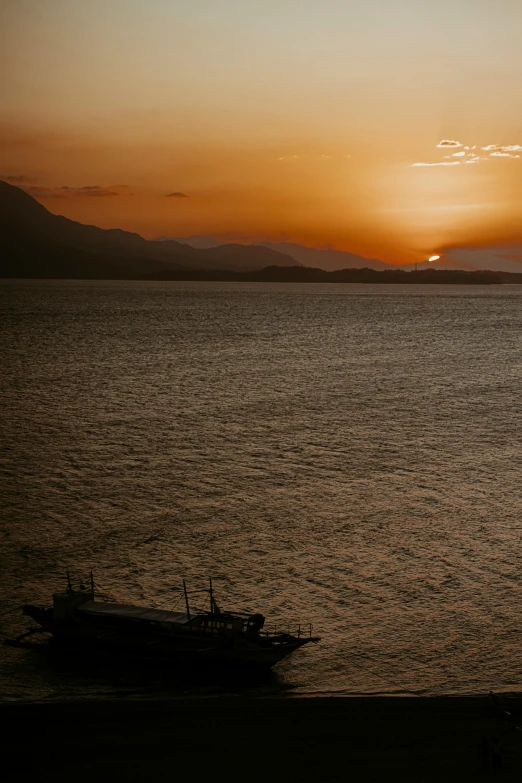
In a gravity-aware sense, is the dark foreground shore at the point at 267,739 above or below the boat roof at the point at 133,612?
below

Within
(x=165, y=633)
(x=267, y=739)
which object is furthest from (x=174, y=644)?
(x=267, y=739)

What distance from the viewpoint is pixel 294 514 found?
133ft

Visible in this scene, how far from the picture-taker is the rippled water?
26.7 meters

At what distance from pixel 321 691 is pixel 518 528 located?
18657 millimetres

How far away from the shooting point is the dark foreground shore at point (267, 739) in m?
18.3

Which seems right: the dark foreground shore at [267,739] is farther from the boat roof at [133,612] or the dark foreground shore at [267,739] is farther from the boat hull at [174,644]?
the boat roof at [133,612]

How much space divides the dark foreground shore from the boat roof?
13.1 ft

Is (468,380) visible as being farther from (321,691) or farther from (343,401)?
(321,691)

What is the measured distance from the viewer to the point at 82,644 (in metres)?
26.2

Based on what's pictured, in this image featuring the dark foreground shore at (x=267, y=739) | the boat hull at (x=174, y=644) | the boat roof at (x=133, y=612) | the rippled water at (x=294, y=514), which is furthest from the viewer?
the rippled water at (x=294, y=514)

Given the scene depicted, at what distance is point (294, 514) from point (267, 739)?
21.0 m

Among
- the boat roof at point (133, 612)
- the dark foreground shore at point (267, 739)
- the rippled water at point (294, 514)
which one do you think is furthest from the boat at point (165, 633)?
the dark foreground shore at point (267, 739)

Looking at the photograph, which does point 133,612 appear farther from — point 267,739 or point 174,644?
point 267,739

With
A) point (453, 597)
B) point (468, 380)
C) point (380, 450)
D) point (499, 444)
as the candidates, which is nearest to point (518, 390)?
point (468, 380)
